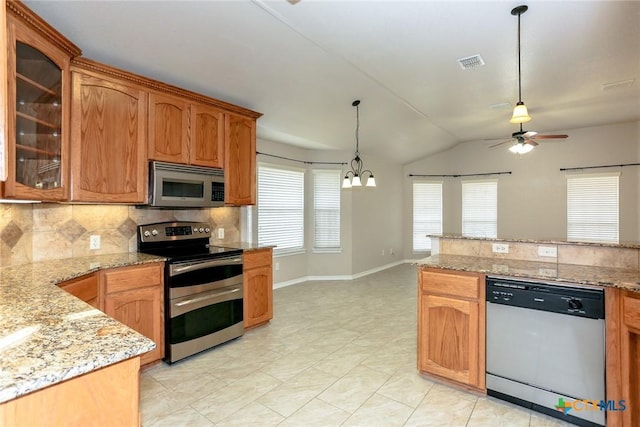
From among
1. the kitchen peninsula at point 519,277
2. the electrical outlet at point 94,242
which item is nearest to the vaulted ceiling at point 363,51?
the electrical outlet at point 94,242

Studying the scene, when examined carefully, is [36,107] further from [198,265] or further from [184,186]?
[198,265]

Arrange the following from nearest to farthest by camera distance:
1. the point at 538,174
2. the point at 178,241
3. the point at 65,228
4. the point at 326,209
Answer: the point at 65,228, the point at 178,241, the point at 326,209, the point at 538,174

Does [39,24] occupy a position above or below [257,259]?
above

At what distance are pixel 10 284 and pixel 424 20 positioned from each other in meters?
3.30

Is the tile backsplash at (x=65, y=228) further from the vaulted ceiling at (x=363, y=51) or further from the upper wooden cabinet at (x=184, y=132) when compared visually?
the vaulted ceiling at (x=363, y=51)

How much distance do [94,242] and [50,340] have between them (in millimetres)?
2225

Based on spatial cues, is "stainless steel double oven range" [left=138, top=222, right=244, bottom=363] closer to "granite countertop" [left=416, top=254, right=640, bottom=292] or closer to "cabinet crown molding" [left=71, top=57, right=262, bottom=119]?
"cabinet crown molding" [left=71, top=57, right=262, bottom=119]

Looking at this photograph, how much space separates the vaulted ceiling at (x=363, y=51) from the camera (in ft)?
7.91

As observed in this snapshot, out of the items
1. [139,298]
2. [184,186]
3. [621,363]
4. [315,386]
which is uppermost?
[184,186]

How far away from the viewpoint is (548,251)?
263 cm

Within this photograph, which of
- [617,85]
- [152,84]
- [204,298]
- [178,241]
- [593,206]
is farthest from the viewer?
[593,206]

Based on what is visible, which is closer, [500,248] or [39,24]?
[39,24]

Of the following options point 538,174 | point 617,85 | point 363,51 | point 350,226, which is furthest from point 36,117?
point 538,174

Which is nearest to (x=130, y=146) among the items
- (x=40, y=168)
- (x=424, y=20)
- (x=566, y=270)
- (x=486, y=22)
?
(x=40, y=168)
